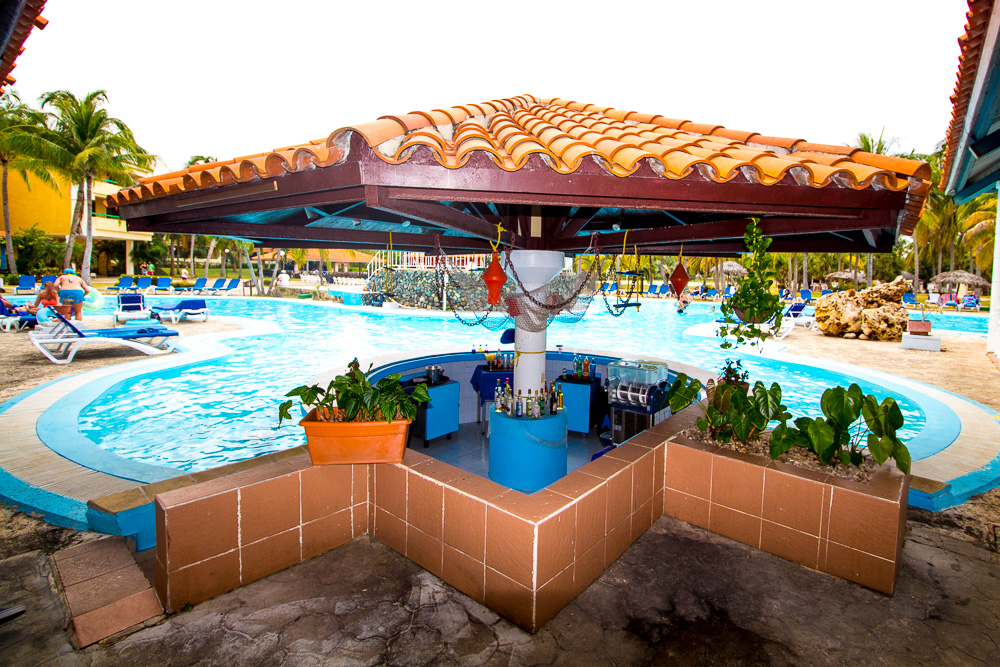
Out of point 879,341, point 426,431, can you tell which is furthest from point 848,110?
point 426,431

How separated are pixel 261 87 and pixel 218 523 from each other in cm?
6823

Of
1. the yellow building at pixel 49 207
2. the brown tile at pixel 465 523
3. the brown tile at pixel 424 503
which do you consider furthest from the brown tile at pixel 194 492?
the yellow building at pixel 49 207

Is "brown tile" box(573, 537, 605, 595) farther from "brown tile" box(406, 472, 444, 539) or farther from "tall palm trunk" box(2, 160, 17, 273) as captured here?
"tall palm trunk" box(2, 160, 17, 273)

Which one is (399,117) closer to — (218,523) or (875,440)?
(218,523)

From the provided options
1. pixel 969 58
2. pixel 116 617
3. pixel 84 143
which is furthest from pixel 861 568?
pixel 84 143

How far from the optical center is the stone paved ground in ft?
7.45

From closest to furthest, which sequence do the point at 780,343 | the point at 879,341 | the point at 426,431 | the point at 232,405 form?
the point at 426,431
the point at 232,405
the point at 780,343
the point at 879,341

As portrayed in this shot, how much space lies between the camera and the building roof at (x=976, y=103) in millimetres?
3649

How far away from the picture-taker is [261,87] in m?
57.6

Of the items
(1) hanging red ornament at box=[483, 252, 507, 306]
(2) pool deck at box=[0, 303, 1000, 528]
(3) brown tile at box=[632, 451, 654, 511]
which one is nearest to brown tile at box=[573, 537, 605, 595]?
(3) brown tile at box=[632, 451, 654, 511]

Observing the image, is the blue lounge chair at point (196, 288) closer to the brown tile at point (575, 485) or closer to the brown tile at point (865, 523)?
the brown tile at point (575, 485)

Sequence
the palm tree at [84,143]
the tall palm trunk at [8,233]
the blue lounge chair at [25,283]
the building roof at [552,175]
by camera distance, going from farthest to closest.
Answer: the tall palm trunk at [8,233] < the palm tree at [84,143] < the blue lounge chair at [25,283] < the building roof at [552,175]

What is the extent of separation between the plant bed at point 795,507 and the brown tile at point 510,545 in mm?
1662

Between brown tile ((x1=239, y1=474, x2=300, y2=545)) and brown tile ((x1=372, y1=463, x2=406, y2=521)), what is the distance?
20.5 inches
